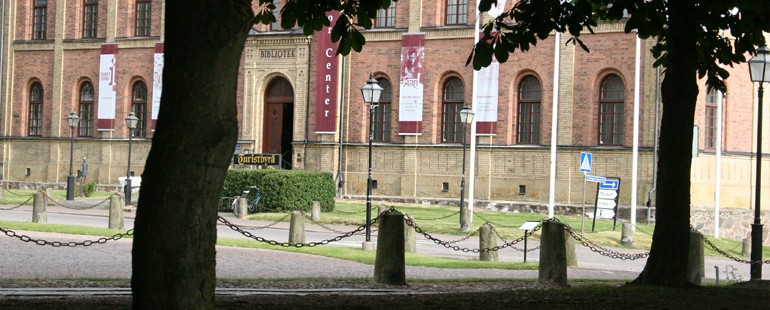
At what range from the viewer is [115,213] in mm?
27797

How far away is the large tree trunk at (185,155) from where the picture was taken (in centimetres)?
745

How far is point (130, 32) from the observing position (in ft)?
154

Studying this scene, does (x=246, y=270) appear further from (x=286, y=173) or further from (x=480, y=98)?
(x=480, y=98)

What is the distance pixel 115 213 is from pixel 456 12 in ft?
53.8

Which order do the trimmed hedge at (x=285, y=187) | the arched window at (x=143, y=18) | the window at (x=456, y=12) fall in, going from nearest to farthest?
the trimmed hedge at (x=285, y=187) → the window at (x=456, y=12) → the arched window at (x=143, y=18)

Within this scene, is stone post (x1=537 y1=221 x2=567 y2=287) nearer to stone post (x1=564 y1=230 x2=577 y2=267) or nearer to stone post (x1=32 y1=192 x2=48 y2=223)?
stone post (x1=564 y1=230 x2=577 y2=267)

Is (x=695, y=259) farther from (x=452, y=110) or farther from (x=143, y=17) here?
(x=143, y=17)

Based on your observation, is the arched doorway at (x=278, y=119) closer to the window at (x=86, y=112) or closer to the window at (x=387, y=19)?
the window at (x=387, y=19)

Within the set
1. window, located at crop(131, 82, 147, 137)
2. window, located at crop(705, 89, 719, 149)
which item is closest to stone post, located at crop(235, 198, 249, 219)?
window, located at crop(131, 82, 147, 137)

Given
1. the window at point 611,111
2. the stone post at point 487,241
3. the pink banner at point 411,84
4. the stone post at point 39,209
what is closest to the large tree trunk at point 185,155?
the stone post at point 487,241

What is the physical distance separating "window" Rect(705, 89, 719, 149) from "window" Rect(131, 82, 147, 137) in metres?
21.6

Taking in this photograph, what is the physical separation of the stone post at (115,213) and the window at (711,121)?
61.5 feet

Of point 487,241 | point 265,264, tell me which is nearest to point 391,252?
point 265,264

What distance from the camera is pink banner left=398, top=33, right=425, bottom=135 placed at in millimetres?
40625
